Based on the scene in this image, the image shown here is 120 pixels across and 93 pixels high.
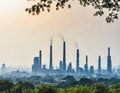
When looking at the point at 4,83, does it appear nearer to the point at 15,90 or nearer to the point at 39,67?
the point at 15,90

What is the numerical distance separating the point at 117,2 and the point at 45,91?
28.0 m

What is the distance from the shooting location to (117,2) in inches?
301

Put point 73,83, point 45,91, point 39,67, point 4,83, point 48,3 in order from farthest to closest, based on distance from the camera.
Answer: point 39,67
point 73,83
point 4,83
point 45,91
point 48,3

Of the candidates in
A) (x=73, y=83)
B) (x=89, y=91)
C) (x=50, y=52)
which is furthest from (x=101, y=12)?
(x=50, y=52)

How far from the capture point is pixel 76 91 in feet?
123

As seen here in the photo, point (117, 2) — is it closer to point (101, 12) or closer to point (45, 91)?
point (101, 12)

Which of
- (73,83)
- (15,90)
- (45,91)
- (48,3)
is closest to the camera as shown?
(48,3)

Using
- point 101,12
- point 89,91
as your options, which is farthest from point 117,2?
point 89,91

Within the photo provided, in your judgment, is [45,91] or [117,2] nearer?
[117,2]

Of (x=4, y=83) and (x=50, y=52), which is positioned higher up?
(x=50, y=52)

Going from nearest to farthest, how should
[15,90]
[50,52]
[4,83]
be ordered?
[15,90] → [4,83] → [50,52]

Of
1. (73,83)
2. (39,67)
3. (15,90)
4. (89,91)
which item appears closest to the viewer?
(89,91)

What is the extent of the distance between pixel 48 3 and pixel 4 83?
1807 inches

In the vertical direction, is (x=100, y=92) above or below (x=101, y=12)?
below
